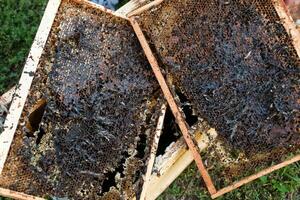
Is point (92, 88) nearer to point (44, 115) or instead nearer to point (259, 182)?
point (44, 115)

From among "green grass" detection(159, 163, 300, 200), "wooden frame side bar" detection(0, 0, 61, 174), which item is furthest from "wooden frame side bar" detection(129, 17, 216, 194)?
"green grass" detection(159, 163, 300, 200)

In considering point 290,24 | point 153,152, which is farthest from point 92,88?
point 290,24

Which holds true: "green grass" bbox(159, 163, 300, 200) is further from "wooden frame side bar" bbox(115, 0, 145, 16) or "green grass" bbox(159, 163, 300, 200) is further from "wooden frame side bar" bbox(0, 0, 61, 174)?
"wooden frame side bar" bbox(0, 0, 61, 174)

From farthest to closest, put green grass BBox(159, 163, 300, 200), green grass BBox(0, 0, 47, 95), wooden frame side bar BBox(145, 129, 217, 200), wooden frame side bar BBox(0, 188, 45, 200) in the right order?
green grass BBox(0, 0, 47, 95), green grass BBox(159, 163, 300, 200), wooden frame side bar BBox(145, 129, 217, 200), wooden frame side bar BBox(0, 188, 45, 200)

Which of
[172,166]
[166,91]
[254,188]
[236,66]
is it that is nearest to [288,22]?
[236,66]

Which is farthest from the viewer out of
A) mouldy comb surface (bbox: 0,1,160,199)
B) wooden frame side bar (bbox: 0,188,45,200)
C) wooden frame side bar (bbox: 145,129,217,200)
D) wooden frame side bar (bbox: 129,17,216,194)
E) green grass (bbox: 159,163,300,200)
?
green grass (bbox: 159,163,300,200)

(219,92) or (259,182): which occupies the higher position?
(219,92)
